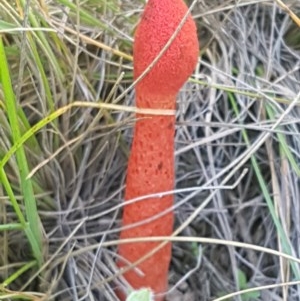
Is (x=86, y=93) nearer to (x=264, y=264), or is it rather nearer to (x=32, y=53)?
(x=32, y=53)

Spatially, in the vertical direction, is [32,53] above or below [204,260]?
above

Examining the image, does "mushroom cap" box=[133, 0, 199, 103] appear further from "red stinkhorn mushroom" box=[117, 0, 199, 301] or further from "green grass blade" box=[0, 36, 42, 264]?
"green grass blade" box=[0, 36, 42, 264]

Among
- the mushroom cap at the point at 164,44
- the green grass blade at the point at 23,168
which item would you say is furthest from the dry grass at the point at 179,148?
the mushroom cap at the point at 164,44

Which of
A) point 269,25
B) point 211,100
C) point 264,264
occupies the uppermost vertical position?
point 269,25

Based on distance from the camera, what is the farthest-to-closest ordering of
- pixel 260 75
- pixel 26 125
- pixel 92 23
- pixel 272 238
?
pixel 260 75, pixel 272 238, pixel 92 23, pixel 26 125

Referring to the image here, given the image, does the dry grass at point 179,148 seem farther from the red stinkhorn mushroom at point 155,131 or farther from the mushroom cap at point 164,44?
the mushroom cap at point 164,44

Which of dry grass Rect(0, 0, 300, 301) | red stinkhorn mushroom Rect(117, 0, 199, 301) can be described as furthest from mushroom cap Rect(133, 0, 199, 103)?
dry grass Rect(0, 0, 300, 301)

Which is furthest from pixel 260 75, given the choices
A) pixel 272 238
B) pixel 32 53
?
pixel 32 53

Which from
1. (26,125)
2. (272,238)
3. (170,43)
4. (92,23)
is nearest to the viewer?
(170,43)

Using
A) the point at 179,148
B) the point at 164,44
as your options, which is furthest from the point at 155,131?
the point at 179,148

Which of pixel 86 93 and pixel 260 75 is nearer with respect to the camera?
pixel 86 93
